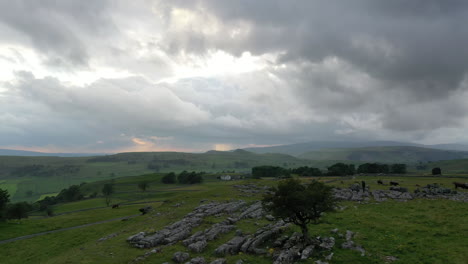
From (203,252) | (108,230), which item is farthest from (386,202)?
(108,230)

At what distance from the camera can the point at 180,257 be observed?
31656 mm

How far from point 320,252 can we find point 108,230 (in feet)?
196

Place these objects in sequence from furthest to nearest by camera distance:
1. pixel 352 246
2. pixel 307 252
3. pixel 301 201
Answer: pixel 352 246 → pixel 301 201 → pixel 307 252

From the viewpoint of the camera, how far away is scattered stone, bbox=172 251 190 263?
31291 mm

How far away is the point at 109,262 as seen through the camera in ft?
108

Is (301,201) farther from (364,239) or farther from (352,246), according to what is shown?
(364,239)

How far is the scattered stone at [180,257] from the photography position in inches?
1232

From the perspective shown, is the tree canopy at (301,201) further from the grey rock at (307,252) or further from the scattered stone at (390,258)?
the scattered stone at (390,258)

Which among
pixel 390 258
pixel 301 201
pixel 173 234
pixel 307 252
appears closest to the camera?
pixel 390 258

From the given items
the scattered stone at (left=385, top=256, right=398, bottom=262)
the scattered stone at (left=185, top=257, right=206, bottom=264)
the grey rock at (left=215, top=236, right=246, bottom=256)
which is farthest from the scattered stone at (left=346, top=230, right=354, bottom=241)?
the scattered stone at (left=185, top=257, right=206, bottom=264)

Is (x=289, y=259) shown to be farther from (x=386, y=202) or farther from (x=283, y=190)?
(x=386, y=202)

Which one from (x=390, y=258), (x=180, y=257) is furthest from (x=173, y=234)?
(x=390, y=258)

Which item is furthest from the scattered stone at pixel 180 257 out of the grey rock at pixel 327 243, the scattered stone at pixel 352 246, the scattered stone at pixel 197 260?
the scattered stone at pixel 352 246

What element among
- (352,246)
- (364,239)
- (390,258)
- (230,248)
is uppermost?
(390,258)
